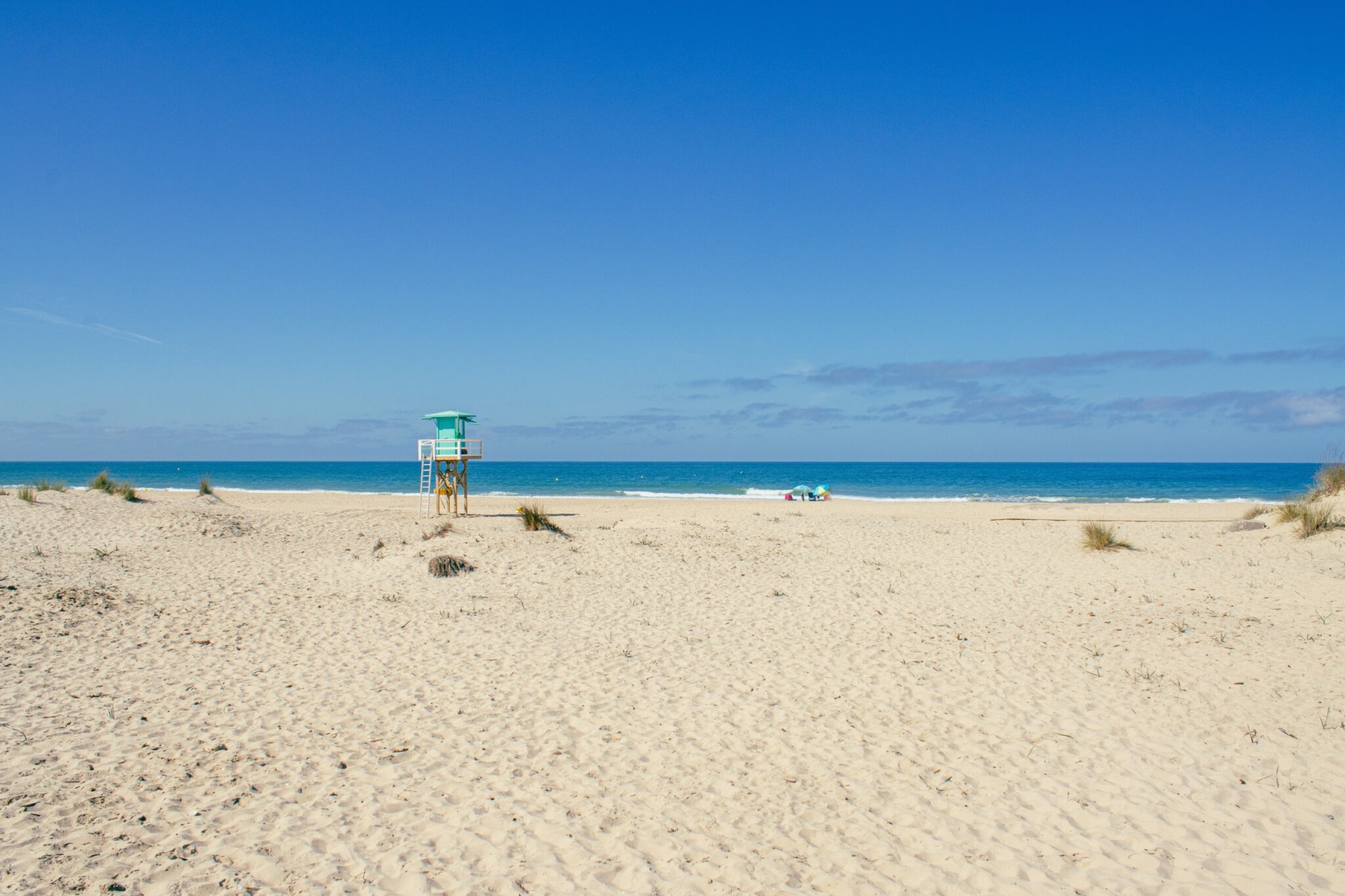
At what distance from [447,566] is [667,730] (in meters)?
7.84

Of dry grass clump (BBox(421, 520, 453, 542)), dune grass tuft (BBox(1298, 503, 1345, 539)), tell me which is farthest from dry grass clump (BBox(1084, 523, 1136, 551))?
dry grass clump (BBox(421, 520, 453, 542))

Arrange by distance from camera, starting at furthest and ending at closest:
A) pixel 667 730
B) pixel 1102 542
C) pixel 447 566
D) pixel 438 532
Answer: pixel 438 532 → pixel 1102 542 → pixel 447 566 → pixel 667 730

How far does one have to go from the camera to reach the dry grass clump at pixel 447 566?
13094 millimetres

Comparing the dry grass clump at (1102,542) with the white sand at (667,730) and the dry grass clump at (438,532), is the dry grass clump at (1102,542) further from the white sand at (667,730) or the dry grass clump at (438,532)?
the dry grass clump at (438,532)

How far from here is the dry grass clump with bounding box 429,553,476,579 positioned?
43.0ft

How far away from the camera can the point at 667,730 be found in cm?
636

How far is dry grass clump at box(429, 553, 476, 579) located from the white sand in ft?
0.75

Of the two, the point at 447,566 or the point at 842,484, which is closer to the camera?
the point at 447,566

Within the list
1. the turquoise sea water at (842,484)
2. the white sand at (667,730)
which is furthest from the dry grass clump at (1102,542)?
Answer: the turquoise sea water at (842,484)

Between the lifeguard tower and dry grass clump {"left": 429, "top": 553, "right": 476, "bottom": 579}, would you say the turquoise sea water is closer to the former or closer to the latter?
the lifeguard tower

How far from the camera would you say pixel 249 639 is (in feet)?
29.8

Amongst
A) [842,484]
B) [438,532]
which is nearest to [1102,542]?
[438,532]

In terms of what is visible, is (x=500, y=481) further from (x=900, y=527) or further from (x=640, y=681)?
(x=640, y=681)

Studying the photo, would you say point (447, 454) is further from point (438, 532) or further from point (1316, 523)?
point (1316, 523)
